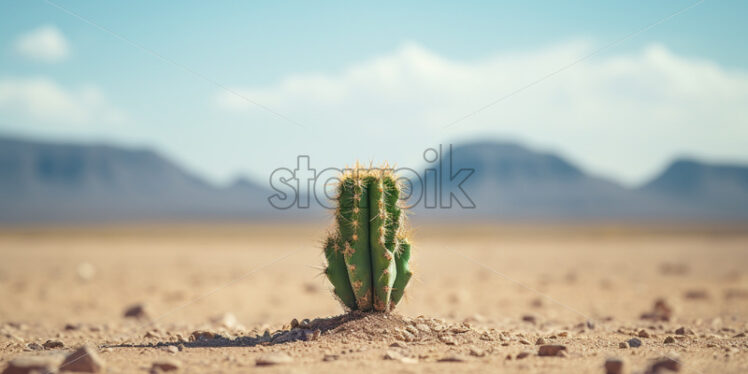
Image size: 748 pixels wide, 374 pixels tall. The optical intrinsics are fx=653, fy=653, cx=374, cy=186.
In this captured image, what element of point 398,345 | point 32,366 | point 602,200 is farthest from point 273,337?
point 602,200

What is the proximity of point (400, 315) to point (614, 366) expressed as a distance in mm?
2839

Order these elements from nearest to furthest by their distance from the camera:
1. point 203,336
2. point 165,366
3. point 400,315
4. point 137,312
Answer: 1. point 165,366
2. point 400,315
3. point 203,336
4. point 137,312

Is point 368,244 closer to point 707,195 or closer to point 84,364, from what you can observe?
point 84,364

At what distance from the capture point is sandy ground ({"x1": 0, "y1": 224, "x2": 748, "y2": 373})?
6367 mm

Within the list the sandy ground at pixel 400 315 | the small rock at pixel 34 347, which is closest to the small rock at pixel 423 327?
the sandy ground at pixel 400 315

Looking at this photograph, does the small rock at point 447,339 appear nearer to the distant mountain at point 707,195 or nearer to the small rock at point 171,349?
the small rock at point 171,349

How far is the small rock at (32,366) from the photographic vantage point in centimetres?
559

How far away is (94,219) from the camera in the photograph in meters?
138

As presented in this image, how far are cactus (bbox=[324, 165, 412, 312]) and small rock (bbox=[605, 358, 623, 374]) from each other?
2.71m

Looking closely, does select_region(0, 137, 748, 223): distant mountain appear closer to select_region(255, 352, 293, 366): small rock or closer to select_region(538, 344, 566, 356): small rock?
select_region(538, 344, 566, 356): small rock

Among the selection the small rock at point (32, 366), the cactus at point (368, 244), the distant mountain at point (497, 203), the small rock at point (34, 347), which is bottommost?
the small rock at point (34, 347)

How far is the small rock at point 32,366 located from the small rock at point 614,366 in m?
4.71

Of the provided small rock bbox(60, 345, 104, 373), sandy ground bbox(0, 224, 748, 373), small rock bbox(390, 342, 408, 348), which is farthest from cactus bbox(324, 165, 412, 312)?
small rock bbox(60, 345, 104, 373)

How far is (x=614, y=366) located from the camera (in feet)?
17.7
